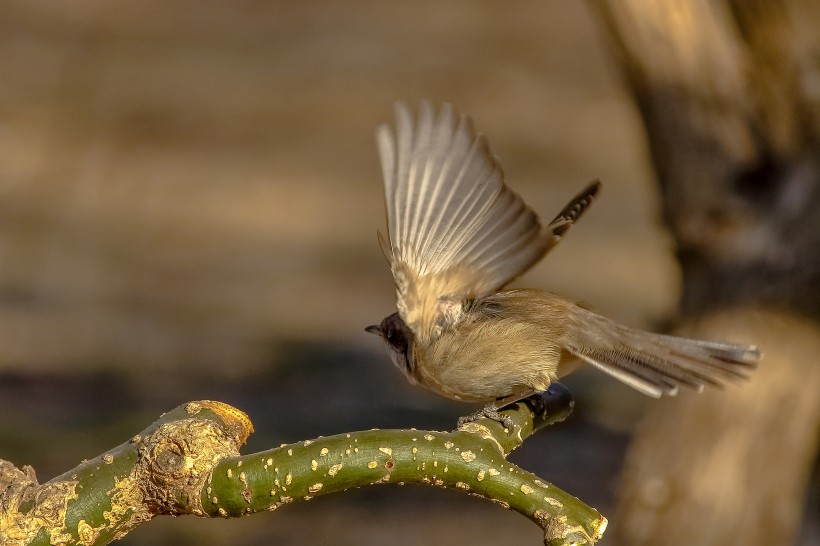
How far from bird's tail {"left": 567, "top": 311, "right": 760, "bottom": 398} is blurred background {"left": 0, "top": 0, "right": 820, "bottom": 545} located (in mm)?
3025

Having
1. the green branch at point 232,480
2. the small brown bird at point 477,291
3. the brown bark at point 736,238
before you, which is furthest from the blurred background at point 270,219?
the green branch at point 232,480

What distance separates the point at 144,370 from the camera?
8.13m

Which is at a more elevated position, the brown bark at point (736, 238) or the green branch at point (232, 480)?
the brown bark at point (736, 238)

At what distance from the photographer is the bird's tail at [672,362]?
113 inches

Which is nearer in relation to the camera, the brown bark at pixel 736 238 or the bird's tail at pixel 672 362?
the bird's tail at pixel 672 362

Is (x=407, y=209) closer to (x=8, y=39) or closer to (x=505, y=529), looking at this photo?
(x=505, y=529)

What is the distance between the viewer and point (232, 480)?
1.69m

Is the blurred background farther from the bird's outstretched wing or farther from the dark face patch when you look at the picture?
the bird's outstretched wing

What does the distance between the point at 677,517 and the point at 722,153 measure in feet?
4.58

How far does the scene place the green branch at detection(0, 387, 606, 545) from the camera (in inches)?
65.5

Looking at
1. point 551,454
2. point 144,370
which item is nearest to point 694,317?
point 551,454

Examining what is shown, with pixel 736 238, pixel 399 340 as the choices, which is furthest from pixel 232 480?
pixel 736 238

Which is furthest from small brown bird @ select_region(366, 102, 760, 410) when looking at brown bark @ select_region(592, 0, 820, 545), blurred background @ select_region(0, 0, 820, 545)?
blurred background @ select_region(0, 0, 820, 545)

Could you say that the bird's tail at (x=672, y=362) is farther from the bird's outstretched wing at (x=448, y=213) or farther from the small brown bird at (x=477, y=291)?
the bird's outstretched wing at (x=448, y=213)
